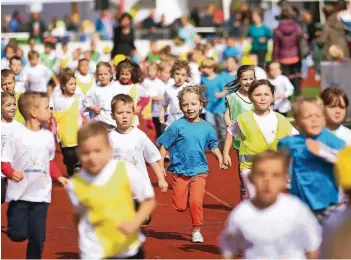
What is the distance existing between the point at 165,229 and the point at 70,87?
12.6 feet

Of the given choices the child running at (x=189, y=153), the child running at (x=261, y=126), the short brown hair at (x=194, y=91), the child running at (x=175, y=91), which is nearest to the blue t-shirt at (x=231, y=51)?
the child running at (x=175, y=91)

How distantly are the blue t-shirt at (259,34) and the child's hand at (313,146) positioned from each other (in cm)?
1863

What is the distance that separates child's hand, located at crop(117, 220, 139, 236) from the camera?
284 inches

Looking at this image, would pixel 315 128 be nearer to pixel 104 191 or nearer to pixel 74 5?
pixel 104 191

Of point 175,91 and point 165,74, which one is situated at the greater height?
point 165,74

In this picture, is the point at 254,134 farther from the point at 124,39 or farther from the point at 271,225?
the point at 124,39

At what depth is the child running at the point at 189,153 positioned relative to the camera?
37.0 feet

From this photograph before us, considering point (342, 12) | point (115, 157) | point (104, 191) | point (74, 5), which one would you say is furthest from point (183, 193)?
point (74, 5)

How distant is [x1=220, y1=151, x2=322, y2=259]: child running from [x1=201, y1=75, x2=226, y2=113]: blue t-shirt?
465 inches

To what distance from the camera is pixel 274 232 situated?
275 inches

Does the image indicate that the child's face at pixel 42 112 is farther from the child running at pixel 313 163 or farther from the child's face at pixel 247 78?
the child's face at pixel 247 78

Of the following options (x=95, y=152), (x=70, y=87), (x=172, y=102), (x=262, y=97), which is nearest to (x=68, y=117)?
(x=70, y=87)

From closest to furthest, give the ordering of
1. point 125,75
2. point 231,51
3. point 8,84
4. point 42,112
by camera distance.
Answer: point 42,112
point 8,84
point 125,75
point 231,51

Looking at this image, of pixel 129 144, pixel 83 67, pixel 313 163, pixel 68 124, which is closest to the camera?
pixel 313 163
